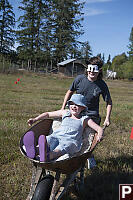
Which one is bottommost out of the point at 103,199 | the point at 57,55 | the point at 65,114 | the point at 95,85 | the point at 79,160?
the point at 103,199

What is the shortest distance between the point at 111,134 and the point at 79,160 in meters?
3.70

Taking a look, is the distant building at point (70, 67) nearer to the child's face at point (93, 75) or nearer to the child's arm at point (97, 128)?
the child's face at point (93, 75)

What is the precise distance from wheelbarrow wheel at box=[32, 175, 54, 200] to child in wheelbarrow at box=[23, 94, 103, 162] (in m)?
0.26

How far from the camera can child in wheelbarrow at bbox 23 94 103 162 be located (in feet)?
8.11

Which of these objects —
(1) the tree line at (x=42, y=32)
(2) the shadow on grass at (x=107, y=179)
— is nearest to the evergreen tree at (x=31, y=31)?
(1) the tree line at (x=42, y=32)

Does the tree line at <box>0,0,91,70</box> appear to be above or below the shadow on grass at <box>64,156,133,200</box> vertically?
above

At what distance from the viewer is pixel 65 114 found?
3.35m

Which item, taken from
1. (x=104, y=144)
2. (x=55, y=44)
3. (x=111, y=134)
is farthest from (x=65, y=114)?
(x=55, y=44)

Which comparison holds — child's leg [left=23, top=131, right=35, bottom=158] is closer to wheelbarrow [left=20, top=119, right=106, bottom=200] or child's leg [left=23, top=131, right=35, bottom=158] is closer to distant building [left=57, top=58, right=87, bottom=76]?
wheelbarrow [left=20, top=119, right=106, bottom=200]

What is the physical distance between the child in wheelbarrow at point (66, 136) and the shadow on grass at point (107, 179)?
0.70 meters

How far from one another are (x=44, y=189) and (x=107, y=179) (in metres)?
1.46

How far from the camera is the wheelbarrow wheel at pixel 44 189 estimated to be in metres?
2.44

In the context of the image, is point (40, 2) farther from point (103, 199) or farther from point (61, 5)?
point (103, 199)

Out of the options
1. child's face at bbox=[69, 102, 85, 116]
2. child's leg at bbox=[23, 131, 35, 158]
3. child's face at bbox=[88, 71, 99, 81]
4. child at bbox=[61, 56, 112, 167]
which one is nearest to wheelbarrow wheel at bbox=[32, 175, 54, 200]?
child's leg at bbox=[23, 131, 35, 158]
